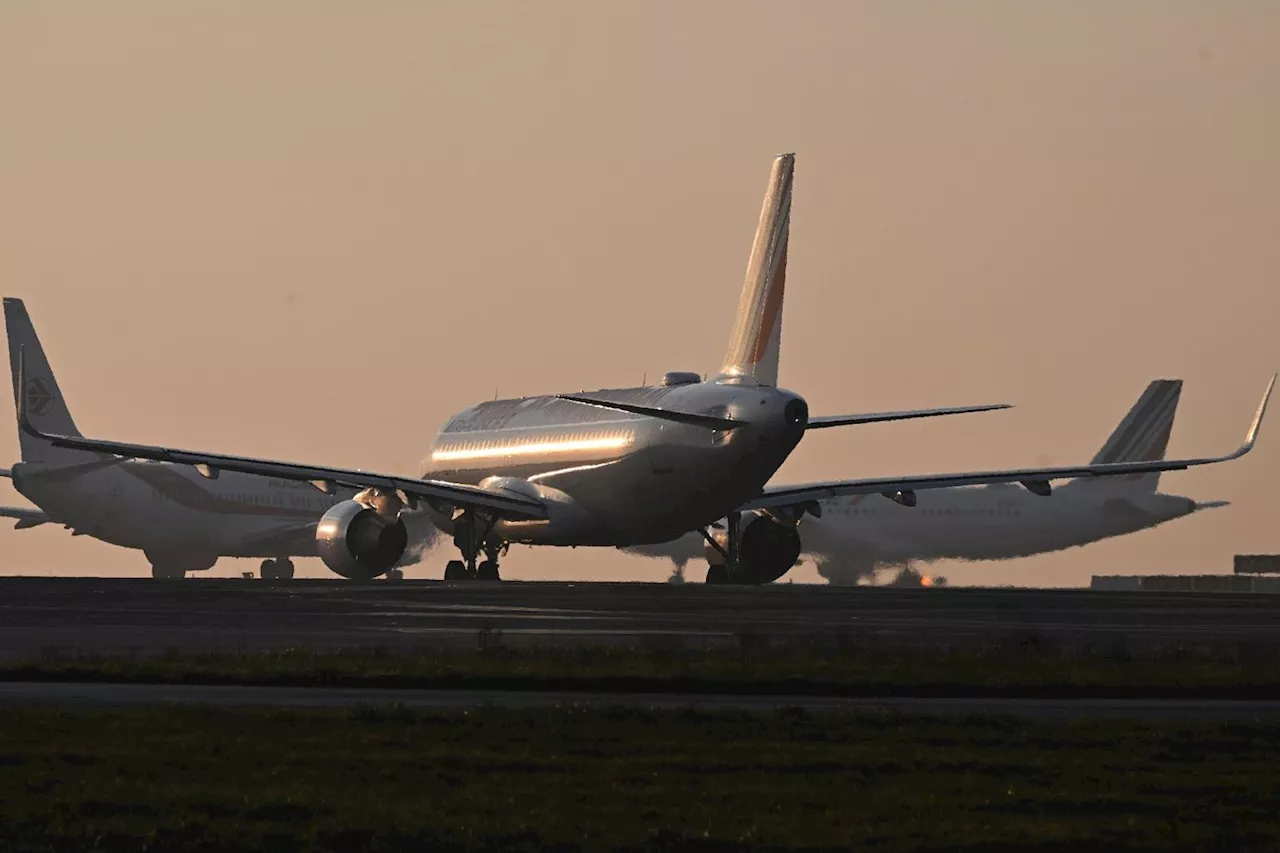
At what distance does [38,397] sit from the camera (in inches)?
3994

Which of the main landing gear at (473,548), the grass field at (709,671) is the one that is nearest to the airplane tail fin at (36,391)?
the main landing gear at (473,548)

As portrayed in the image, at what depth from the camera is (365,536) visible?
7131 cm

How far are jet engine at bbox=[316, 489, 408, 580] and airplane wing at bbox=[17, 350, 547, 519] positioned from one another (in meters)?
1.03

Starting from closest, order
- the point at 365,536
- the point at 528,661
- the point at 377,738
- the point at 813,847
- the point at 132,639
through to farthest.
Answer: the point at 813,847
the point at 377,738
the point at 528,661
the point at 132,639
the point at 365,536

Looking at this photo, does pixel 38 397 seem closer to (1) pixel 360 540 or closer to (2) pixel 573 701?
(1) pixel 360 540

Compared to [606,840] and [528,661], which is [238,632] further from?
[606,840]

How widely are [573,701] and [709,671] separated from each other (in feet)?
14.7

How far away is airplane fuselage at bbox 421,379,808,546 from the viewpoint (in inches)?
2581

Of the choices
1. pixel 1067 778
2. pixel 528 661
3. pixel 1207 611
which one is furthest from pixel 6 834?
pixel 1207 611

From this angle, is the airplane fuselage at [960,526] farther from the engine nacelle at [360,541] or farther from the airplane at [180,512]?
the engine nacelle at [360,541]

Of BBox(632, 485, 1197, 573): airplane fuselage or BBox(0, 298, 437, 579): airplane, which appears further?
BBox(0, 298, 437, 579): airplane

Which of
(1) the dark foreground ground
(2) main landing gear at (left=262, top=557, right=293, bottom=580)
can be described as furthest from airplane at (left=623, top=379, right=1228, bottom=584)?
(1) the dark foreground ground

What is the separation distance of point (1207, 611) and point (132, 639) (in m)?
27.8

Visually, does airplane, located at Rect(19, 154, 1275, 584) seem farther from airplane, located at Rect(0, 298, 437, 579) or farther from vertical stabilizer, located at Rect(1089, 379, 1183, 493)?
airplane, located at Rect(0, 298, 437, 579)
